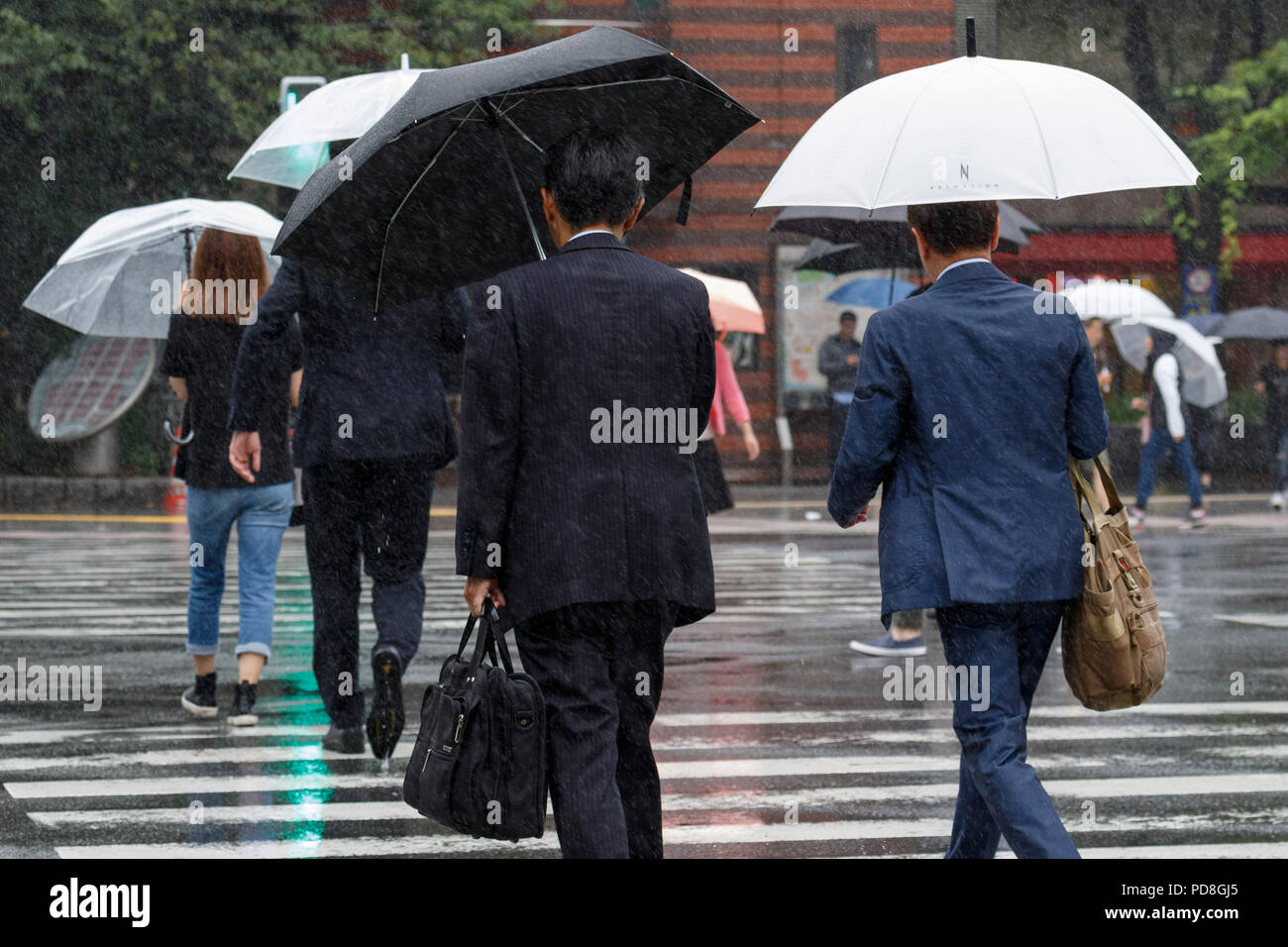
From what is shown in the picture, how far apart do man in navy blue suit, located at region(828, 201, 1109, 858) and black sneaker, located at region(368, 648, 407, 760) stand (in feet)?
8.37

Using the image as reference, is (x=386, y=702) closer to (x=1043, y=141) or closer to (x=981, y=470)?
(x=981, y=470)

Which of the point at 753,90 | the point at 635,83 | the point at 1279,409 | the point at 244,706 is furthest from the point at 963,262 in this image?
the point at 753,90

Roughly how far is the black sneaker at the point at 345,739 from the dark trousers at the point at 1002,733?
3.13 meters

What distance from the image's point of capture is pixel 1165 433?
19.0 m

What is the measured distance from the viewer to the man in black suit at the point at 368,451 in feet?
21.9

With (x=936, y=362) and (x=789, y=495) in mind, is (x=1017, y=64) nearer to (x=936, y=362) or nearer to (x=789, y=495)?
(x=936, y=362)

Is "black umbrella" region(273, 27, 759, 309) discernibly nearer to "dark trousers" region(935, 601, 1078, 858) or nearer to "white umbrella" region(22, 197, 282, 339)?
"dark trousers" region(935, 601, 1078, 858)

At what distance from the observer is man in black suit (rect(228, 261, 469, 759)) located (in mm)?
6668

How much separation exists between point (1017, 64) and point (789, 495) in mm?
20332

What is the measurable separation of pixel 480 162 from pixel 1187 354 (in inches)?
670

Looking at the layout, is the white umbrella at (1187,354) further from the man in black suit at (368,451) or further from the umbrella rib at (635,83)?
the umbrella rib at (635,83)

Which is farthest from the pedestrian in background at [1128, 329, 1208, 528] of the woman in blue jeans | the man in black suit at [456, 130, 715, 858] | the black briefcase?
the black briefcase

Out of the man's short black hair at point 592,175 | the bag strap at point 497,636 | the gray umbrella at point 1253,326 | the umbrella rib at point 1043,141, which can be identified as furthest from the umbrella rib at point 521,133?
the gray umbrella at point 1253,326
